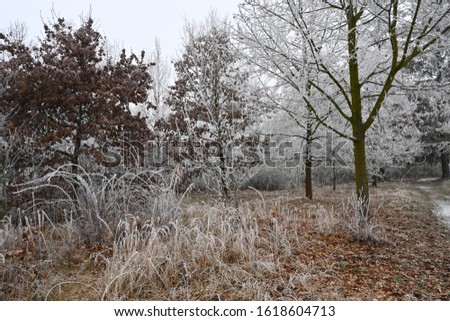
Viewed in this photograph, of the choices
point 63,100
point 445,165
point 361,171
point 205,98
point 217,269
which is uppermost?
point 205,98

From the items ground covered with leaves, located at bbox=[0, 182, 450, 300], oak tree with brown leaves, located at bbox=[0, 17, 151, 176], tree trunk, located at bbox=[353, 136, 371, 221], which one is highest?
oak tree with brown leaves, located at bbox=[0, 17, 151, 176]

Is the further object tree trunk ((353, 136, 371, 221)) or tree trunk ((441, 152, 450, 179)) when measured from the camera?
tree trunk ((441, 152, 450, 179))

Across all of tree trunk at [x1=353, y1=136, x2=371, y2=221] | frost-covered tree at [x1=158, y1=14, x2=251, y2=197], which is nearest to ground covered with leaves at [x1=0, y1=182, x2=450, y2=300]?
tree trunk at [x1=353, y1=136, x2=371, y2=221]

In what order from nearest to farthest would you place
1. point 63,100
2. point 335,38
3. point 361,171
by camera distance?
1. point 335,38
2. point 361,171
3. point 63,100

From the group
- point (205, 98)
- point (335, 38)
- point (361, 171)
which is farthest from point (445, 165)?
point (335, 38)

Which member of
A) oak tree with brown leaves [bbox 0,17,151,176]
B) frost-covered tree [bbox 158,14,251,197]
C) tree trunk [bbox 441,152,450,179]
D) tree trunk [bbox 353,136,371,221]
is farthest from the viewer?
tree trunk [bbox 441,152,450,179]

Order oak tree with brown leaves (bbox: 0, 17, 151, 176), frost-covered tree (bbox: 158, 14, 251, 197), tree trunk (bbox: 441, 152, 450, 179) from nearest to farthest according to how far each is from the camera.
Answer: oak tree with brown leaves (bbox: 0, 17, 151, 176), frost-covered tree (bbox: 158, 14, 251, 197), tree trunk (bbox: 441, 152, 450, 179)

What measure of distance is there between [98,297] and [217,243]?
143 cm

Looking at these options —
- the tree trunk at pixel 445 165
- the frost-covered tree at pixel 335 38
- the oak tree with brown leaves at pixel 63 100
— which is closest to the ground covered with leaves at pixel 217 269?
the frost-covered tree at pixel 335 38

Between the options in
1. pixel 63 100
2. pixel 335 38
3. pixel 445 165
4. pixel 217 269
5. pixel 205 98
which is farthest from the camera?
pixel 445 165

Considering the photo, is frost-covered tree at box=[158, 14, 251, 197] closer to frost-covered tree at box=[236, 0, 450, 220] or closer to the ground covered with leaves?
frost-covered tree at box=[236, 0, 450, 220]

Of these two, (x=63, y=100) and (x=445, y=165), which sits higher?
(x=63, y=100)

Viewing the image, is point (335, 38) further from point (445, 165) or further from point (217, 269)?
point (445, 165)
